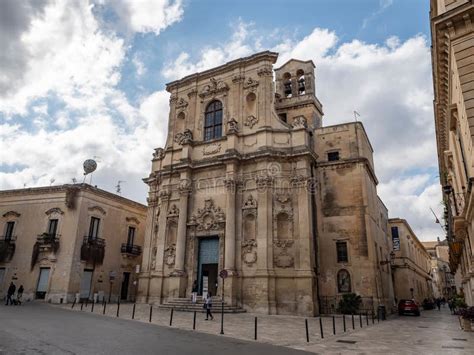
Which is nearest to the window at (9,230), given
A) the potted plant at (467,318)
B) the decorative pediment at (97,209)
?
the decorative pediment at (97,209)

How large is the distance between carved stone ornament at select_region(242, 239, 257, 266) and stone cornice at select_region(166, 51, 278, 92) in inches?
527

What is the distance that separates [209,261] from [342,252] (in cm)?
881

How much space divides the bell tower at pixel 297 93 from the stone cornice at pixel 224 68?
12.6 feet

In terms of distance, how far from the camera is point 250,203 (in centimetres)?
2364

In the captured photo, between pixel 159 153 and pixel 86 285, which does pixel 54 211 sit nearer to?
pixel 86 285

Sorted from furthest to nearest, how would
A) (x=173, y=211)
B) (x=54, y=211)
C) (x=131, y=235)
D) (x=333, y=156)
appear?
(x=131, y=235), (x=54, y=211), (x=173, y=211), (x=333, y=156)

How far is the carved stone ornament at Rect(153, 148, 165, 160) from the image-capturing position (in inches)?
1151

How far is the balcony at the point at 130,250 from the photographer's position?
30134 mm

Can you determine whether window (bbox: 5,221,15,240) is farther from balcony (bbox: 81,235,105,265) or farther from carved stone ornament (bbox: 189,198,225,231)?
carved stone ornament (bbox: 189,198,225,231)

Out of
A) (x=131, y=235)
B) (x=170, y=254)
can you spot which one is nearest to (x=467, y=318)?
(x=170, y=254)

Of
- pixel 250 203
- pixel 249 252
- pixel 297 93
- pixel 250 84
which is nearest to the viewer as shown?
pixel 249 252

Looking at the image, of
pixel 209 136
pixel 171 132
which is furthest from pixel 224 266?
pixel 171 132

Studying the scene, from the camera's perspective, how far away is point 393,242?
119 feet

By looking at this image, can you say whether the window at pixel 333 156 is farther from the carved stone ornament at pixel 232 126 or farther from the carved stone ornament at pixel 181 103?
the carved stone ornament at pixel 181 103
